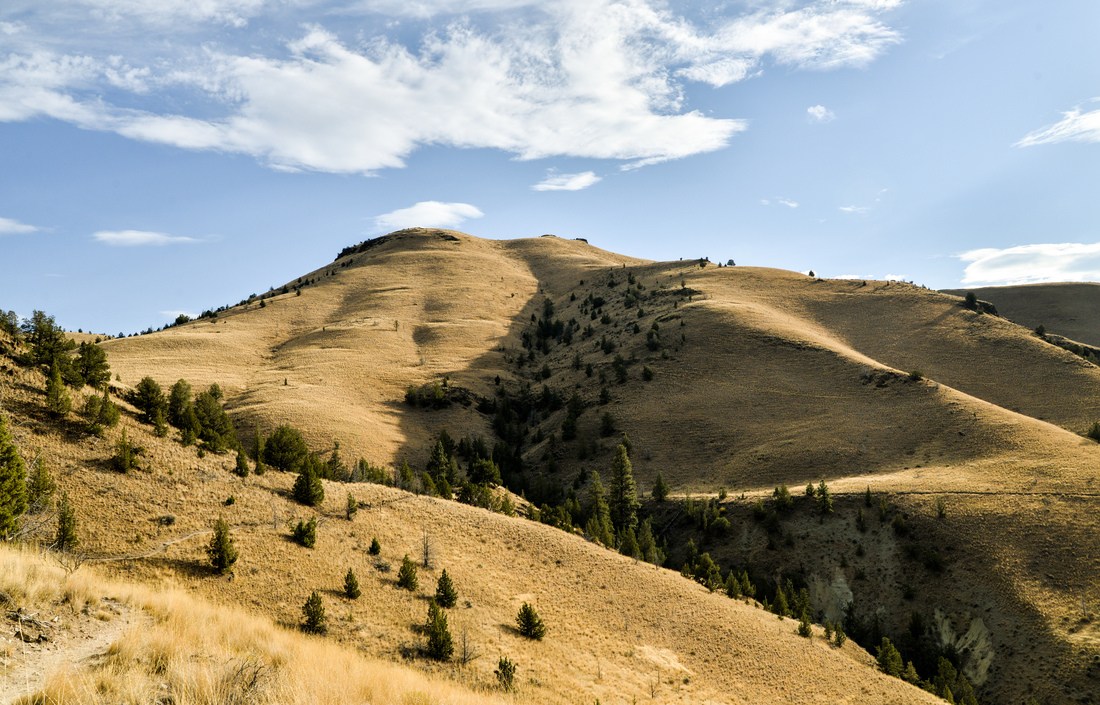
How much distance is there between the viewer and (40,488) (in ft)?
67.4

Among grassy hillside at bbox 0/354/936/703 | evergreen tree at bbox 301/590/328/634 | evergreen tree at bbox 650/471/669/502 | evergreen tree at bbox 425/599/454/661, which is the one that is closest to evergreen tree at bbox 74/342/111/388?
grassy hillside at bbox 0/354/936/703

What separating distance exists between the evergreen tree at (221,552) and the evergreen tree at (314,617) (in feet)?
12.1

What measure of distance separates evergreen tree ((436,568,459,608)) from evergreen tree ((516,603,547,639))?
10.3 ft

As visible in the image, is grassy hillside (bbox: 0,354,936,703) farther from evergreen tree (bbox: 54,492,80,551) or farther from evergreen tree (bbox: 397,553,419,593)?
evergreen tree (bbox: 54,492,80,551)

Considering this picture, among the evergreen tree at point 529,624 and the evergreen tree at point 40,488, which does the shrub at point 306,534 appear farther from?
the evergreen tree at point 529,624

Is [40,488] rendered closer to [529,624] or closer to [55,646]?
[55,646]

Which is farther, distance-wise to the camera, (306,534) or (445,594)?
(306,534)

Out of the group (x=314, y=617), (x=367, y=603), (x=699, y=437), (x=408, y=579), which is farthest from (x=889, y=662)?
(x=699, y=437)

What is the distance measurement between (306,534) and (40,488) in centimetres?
976

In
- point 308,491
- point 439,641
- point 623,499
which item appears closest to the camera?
point 439,641

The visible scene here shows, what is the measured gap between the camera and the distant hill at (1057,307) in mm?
165250

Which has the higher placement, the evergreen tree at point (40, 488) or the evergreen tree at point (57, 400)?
the evergreen tree at point (57, 400)

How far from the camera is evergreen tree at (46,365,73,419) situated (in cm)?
2627

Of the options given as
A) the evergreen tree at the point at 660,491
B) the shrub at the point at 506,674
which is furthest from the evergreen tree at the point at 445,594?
the evergreen tree at the point at 660,491
